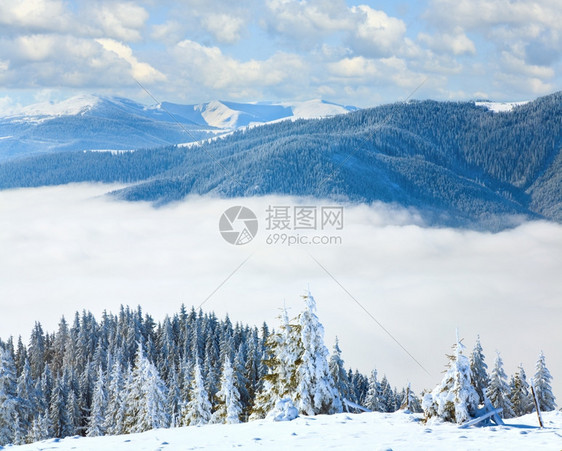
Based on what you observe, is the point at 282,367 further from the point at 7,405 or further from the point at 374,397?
the point at 374,397

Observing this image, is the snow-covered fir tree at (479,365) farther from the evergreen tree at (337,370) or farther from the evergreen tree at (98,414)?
the evergreen tree at (98,414)

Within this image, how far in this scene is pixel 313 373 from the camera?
33562mm

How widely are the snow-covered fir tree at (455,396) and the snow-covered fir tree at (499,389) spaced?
3772 cm

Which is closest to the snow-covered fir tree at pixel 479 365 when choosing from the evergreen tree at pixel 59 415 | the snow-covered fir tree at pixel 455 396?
the snow-covered fir tree at pixel 455 396

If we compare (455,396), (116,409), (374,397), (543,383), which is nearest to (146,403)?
(116,409)

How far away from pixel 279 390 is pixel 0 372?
112 ft

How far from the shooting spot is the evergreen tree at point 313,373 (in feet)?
108

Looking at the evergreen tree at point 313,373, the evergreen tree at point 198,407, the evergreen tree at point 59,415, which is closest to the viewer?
the evergreen tree at point 313,373

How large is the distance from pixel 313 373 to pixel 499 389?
30.9m

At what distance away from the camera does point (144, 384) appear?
61375 mm

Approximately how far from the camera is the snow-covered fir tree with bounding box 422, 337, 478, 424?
2233 centimetres

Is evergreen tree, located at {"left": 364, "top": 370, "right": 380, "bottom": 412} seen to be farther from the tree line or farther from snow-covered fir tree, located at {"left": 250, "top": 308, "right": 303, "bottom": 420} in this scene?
snow-covered fir tree, located at {"left": 250, "top": 308, "right": 303, "bottom": 420}

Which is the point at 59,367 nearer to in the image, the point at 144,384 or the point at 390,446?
the point at 144,384

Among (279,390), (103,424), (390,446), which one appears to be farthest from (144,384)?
(390,446)
